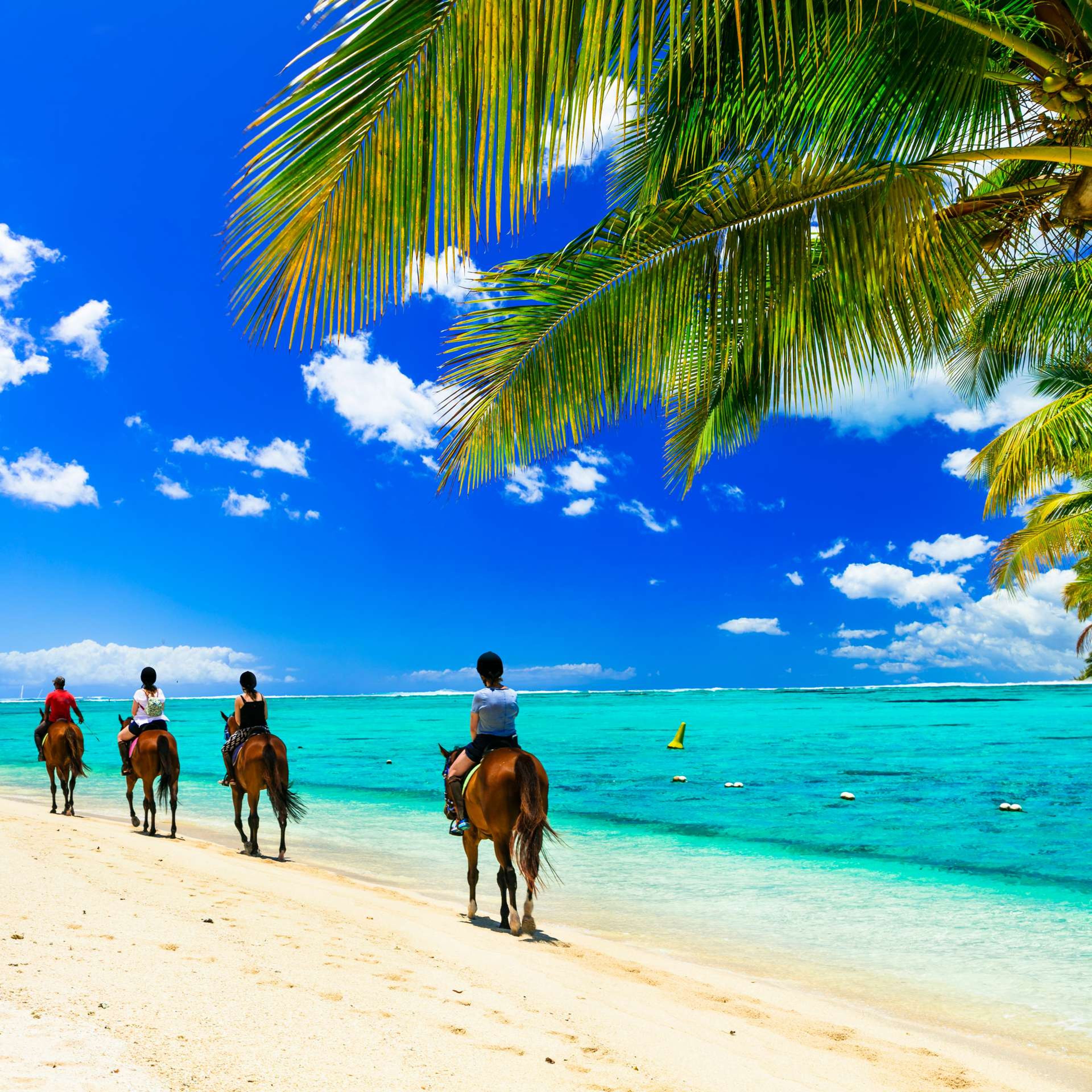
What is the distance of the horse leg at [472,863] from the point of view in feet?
24.9

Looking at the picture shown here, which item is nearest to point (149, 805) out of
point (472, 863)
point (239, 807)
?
point (239, 807)

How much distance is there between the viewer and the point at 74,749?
13.8 m

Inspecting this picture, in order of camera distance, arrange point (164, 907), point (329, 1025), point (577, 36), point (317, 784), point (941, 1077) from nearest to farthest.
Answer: point (577, 36) < point (329, 1025) < point (941, 1077) < point (164, 907) < point (317, 784)

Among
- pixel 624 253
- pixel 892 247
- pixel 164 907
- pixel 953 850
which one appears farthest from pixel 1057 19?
pixel 953 850

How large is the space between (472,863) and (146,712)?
21.4 ft

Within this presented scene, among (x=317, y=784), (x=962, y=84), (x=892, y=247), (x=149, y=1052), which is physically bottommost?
(x=317, y=784)

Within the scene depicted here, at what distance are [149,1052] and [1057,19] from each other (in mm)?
6831

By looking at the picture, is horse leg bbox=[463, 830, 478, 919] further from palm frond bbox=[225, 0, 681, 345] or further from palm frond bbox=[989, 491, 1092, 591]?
palm frond bbox=[989, 491, 1092, 591]

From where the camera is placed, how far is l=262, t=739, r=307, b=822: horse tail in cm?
1024

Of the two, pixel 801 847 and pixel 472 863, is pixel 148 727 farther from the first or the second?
pixel 801 847

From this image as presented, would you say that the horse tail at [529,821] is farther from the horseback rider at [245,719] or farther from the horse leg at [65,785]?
the horse leg at [65,785]

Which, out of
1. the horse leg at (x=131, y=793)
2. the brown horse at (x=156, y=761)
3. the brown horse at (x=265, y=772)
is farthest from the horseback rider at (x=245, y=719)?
the horse leg at (x=131, y=793)

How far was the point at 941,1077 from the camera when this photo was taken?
4.61 m

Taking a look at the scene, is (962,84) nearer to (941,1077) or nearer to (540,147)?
(540,147)
